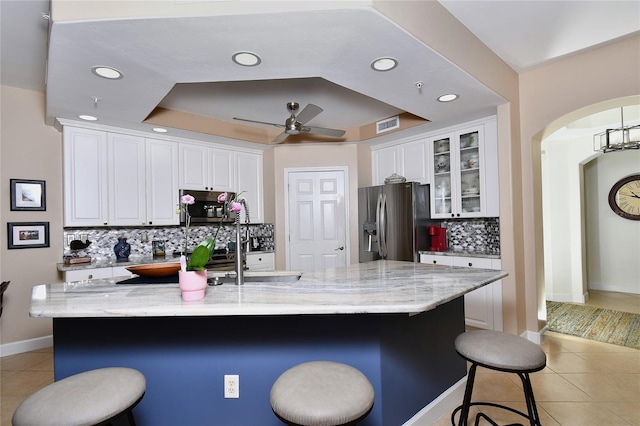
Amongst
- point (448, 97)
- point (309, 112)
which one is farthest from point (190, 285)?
point (448, 97)

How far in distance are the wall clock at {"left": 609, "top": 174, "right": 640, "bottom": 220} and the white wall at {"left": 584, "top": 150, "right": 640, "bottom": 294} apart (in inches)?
3.4

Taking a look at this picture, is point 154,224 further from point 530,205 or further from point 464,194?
point 530,205

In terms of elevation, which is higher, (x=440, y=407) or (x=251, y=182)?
(x=251, y=182)

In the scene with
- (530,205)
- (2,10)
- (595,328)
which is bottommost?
(595,328)

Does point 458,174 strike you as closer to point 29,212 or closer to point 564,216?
point 564,216

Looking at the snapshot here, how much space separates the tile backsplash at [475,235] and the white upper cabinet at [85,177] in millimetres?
4192

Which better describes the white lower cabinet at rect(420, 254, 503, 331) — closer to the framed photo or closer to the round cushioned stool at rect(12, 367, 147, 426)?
the round cushioned stool at rect(12, 367, 147, 426)

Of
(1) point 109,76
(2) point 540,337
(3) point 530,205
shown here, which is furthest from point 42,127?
(2) point 540,337

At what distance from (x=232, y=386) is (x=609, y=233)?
6.52 m

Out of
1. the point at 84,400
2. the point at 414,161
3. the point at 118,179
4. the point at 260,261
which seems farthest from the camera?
the point at 260,261

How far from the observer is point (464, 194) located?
3877 millimetres

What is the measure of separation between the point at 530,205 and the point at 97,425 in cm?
373

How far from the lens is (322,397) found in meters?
1.20

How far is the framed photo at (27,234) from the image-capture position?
3338mm
